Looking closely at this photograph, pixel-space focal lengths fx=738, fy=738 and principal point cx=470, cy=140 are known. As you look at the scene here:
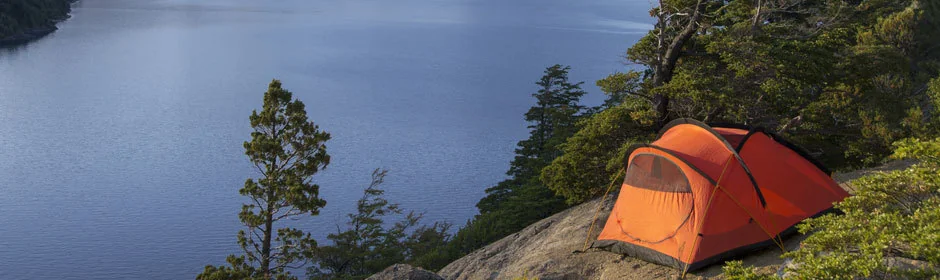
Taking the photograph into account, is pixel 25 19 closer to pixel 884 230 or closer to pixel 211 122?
pixel 211 122

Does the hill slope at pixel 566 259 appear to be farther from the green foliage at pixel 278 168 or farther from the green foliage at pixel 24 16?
the green foliage at pixel 24 16

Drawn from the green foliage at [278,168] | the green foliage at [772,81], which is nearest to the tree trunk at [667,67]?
the green foliage at [772,81]

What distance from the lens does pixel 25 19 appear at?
97.8 m

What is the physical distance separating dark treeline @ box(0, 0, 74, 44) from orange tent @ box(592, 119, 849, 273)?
323ft

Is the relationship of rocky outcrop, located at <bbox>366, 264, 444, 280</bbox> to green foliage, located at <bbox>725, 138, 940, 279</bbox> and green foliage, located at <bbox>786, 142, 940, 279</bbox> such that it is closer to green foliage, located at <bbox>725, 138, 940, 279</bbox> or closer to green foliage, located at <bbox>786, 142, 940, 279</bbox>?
green foliage, located at <bbox>725, 138, 940, 279</bbox>

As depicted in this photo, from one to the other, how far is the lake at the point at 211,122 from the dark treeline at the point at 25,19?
307 centimetres

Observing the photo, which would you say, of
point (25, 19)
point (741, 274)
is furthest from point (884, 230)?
point (25, 19)

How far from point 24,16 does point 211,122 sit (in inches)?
2520

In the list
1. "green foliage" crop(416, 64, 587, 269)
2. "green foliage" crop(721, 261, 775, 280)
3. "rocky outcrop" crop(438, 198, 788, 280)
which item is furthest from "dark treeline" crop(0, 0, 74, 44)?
"green foliage" crop(721, 261, 775, 280)

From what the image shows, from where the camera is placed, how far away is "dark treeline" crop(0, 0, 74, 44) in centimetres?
9226

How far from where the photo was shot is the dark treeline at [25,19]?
92.3 metres

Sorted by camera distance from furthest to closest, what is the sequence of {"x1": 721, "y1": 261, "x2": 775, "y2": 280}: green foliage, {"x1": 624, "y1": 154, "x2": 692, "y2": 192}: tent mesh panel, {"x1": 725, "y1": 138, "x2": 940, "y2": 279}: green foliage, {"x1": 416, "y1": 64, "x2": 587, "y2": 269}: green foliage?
{"x1": 416, "y1": 64, "x2": 587, "y2": 269}: green foliage → {"x1": 624, "y1": 154, "x2": 692, "y2": 192}: tent mesh panel → {"x1": 721, "y1": 261, "x2": 775, "y2": 280}: green foliage → {"x1": 725, "y1": 138, "x2": 940, "y2": 279}: green foliage

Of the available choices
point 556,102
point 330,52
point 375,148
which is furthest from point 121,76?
point 556,102

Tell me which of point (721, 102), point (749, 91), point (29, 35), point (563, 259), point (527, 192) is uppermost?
point (29, 35)
